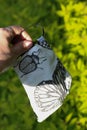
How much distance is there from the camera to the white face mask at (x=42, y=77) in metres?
1.77

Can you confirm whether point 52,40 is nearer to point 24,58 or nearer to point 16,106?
point 16,106

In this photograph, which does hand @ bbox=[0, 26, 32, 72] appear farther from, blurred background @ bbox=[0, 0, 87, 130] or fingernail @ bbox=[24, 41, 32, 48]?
blurred background @ bbox=[0, 0, 87, 130]

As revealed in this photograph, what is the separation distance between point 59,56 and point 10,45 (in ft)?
3.52

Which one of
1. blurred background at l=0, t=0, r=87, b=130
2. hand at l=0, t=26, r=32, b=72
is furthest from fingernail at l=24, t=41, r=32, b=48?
blurred background at l=0, t=0, r=87, b=130

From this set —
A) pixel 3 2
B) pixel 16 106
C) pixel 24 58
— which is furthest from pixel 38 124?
pixel 3 2

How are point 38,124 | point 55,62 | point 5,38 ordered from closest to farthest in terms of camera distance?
point 5,38 → point 55,62 → point 38,124

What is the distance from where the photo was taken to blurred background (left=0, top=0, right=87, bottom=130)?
2.56 meters

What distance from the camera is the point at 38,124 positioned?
2527 millimetres

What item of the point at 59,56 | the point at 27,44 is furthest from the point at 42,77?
the point at 59,56

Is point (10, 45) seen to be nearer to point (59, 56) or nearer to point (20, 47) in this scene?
point (20, 47)

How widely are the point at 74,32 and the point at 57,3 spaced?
1.41 feet

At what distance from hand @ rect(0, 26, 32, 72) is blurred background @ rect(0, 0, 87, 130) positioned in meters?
0.85

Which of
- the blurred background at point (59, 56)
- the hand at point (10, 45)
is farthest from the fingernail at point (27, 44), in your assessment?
the blurred background at point (59, 56)

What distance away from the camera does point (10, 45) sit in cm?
170
